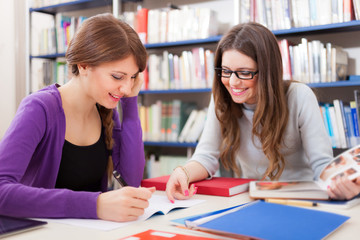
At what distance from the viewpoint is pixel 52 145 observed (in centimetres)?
123

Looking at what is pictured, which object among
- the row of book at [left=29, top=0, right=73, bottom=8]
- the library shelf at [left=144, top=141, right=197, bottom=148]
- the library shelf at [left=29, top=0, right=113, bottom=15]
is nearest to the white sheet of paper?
the library shelf at [left=144, top=141, right=197, bottom=148]

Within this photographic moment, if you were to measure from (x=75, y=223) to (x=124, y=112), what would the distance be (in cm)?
68

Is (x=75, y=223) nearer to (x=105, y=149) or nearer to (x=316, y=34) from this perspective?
(x=105, y=149)

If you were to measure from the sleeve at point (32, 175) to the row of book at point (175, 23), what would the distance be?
6.32ft

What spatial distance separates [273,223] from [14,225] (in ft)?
1.80

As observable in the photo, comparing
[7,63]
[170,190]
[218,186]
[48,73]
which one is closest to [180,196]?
[170,190]

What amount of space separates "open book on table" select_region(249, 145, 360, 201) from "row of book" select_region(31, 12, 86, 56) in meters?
2.87

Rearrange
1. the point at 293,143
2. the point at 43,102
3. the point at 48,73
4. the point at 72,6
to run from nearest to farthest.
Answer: the point at 43,102 < the point at 293,143 < the point at 72,6 < the point at 48,73

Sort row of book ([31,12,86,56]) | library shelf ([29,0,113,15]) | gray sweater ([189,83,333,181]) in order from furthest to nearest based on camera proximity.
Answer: row of book ([31,12,86,56]) < library shelf ([29,0,113,15]) < gray sweater ([189,83,333,181])

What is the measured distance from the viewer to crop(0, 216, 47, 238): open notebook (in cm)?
83

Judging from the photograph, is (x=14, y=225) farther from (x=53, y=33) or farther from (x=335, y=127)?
(x=53, y=33)

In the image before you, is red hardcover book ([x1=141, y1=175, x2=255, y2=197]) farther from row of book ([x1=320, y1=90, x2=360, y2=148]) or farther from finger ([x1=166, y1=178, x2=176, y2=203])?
row of book ([x1=320, y1=90, x2=360, y2=148])

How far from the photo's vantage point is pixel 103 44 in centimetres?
122

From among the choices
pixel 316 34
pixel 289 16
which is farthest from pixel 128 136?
pixel 316 34
